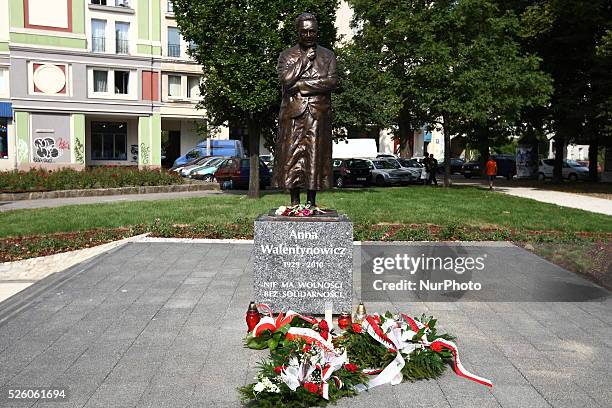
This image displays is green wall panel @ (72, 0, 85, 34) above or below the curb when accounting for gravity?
above

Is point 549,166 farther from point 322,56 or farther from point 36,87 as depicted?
point 322,56

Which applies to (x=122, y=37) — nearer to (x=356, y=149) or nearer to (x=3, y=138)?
(x=3, y=138)

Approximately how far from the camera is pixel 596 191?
31.0 meters

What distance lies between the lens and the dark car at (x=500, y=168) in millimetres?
49019

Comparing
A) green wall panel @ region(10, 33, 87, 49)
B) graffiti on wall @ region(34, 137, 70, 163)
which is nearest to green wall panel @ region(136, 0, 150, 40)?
green wall panel @ region(10, 33, 87, 49)

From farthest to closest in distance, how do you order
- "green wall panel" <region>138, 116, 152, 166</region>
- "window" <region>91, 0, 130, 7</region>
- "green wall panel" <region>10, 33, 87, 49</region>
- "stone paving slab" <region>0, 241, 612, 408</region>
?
"green wall panel" <region>138, 116, 152, 166</region>
"window" <region>91, 0, 130, 7</region>
"green wall panel" <region>10, 33, 87, 49</region>
"stone paving slab" <region>0, 241, 612, 408</region>

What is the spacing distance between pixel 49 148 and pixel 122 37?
9.61m

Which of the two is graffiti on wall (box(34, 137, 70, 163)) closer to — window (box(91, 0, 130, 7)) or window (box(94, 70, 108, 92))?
window (box(94, 70, 108, 92))

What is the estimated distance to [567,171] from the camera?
1896 inches

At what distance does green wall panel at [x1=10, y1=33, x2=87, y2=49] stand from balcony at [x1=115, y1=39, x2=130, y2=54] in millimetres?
2415

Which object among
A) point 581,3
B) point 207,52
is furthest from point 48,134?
point 581,3

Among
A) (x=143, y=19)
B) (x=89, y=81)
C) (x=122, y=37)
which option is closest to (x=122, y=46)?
(x=122, y=37)

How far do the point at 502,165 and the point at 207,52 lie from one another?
3437 cm

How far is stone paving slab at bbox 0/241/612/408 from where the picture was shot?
4.73 meters
